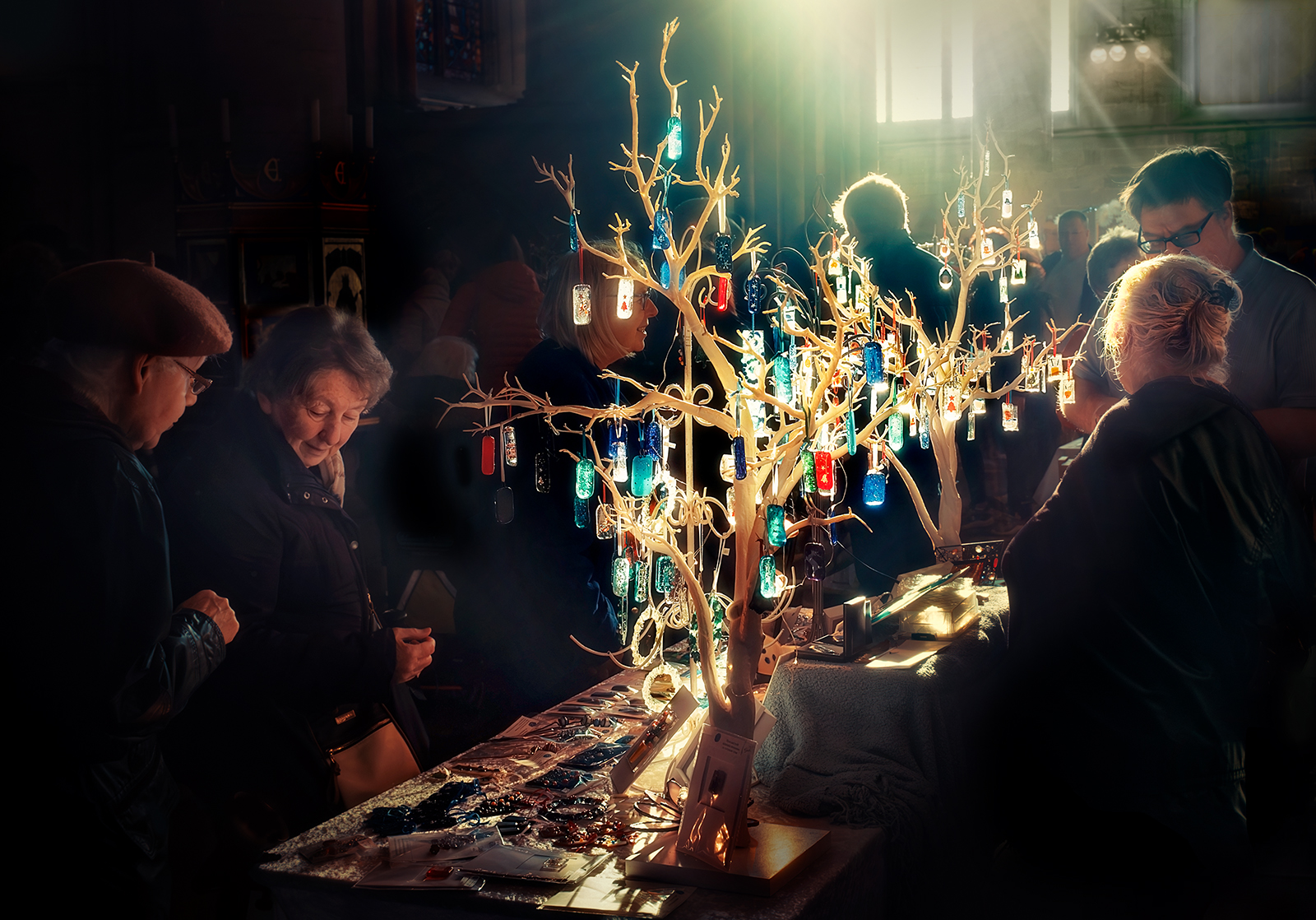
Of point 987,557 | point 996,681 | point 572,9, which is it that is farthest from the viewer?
point 572,9

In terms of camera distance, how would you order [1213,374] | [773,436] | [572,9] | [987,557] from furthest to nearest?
[572,9], [987,557], [1213,374], [773,436]

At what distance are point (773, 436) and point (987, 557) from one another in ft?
6.43

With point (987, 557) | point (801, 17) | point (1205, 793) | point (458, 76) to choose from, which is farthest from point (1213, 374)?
point (801, 17)

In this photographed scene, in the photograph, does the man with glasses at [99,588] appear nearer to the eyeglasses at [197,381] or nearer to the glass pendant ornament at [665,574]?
the eyeglasses at [197,381]

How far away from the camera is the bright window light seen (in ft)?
46.1

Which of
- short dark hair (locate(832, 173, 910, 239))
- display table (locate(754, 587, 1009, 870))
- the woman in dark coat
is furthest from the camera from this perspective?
short dark hair (locate(832, 173, 910, 239))

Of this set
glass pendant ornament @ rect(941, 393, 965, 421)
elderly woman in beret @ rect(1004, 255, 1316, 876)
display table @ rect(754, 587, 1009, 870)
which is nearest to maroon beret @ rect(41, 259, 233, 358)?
display table @ rect(754, 587, 1009, 870)

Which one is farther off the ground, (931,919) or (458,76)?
(458,76)

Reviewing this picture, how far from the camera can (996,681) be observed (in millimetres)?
2885

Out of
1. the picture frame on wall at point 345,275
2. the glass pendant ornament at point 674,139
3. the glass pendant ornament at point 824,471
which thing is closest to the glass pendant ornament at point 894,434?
the glass pendant ornament at point 824,471

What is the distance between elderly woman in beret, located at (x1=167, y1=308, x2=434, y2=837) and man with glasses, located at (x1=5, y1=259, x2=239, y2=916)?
0.38 ft

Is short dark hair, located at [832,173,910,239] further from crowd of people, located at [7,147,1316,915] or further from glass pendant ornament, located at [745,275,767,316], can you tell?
glass pendant ornament, located at [745,275,767,316]

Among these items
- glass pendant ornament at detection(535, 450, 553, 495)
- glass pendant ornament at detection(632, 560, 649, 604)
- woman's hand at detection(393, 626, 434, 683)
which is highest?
glass pendant ornament at detection(535, 450, 553, 495)

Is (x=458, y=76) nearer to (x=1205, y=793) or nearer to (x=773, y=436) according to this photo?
(x=773, y=436)
